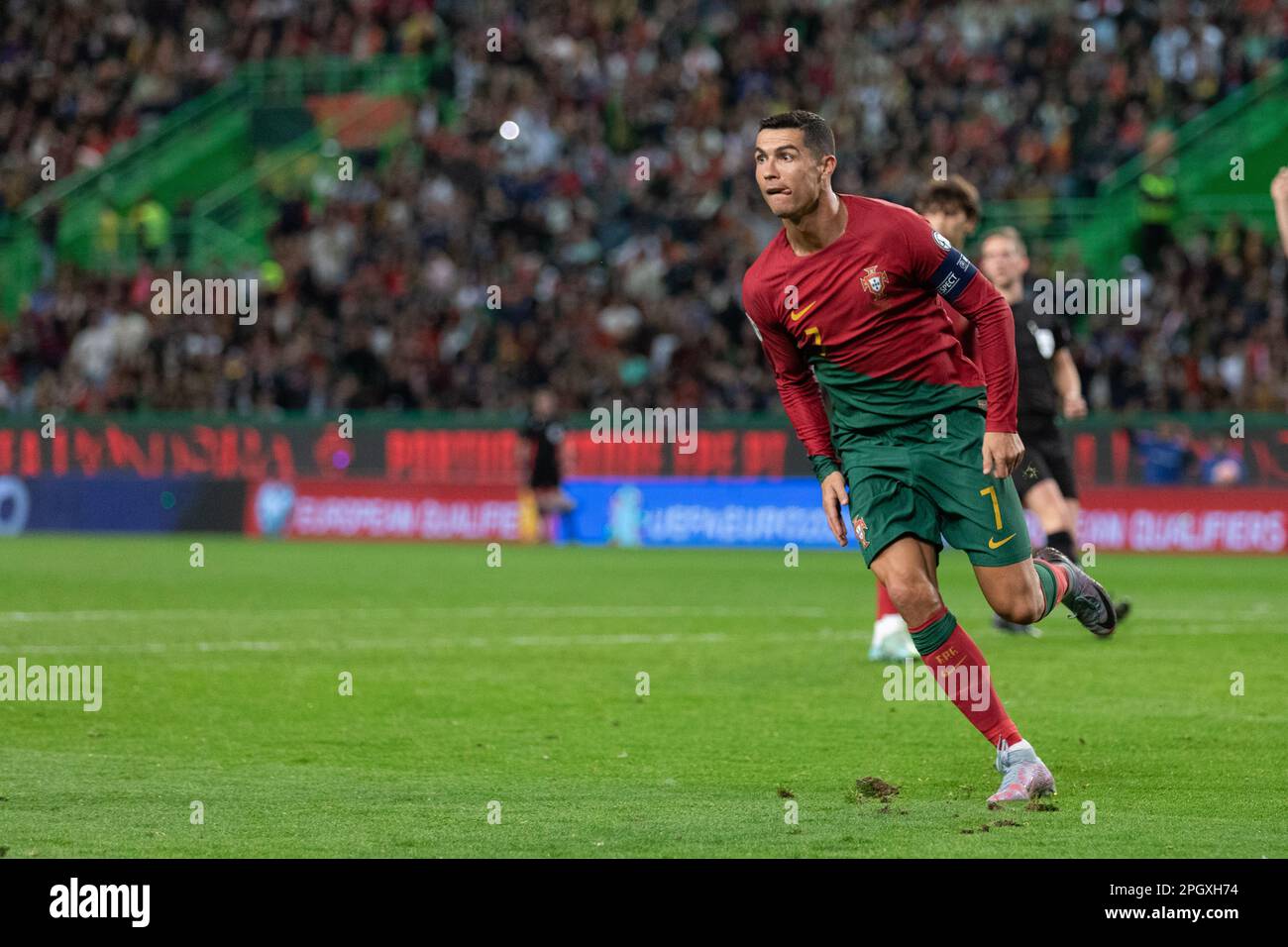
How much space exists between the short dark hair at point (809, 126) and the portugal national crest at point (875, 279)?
0.46 m

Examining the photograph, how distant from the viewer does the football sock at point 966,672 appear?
300 inches

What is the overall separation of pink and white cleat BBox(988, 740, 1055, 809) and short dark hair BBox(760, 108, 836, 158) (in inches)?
92.0

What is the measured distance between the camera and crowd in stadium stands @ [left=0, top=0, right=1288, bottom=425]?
27.9m

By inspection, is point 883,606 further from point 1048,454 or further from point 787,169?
point 787,169

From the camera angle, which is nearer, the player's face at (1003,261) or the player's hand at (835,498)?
the player's hand at (835,498)

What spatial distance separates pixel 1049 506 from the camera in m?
13.2

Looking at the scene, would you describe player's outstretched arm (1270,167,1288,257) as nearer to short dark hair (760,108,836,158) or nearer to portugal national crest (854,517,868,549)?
short dark hair (760,108,836,158)

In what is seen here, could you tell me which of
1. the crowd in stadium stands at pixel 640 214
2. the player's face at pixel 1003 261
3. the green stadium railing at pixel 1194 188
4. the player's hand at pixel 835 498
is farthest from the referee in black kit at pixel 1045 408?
the green stadium railing at pixel 1194 188

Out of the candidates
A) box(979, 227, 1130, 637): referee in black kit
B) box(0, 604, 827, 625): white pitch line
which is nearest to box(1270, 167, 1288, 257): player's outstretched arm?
box(979, 227, 1130, 637): referee in black kit

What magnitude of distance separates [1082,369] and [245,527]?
11.8 metres

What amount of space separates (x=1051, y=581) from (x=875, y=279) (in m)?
1.46

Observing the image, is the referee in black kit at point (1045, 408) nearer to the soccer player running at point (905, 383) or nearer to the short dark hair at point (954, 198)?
the short dark hair at point (954, 198)

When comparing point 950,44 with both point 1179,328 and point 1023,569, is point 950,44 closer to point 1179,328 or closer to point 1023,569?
point 1179,328

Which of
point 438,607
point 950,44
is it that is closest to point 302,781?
point 438,607
